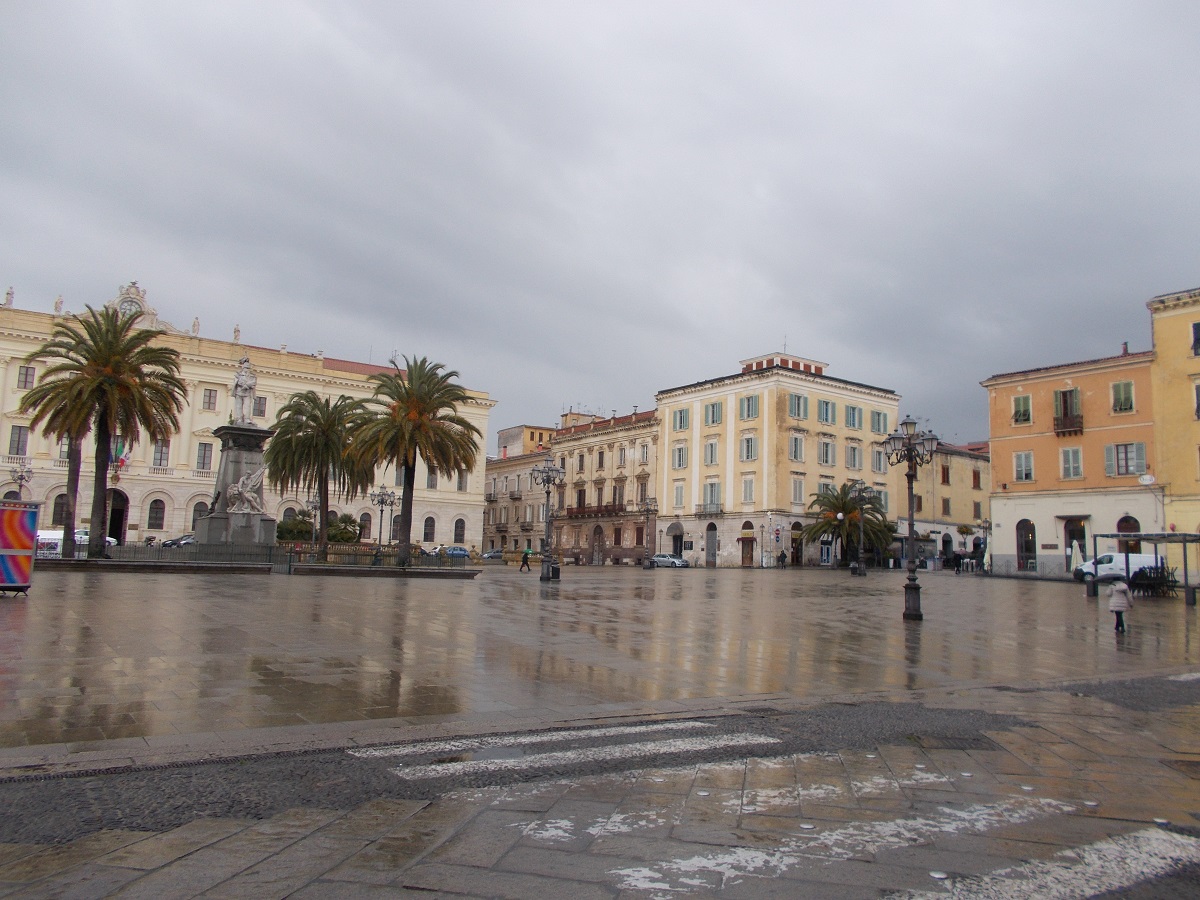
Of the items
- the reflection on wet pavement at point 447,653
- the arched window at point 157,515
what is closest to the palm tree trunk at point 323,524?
the reflection on wet pavement at point 447,653

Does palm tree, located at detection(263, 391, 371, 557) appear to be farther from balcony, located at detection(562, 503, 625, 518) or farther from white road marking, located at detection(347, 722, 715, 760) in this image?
white road marking, located at detection(347, 722, 715, 760)

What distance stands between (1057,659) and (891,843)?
30.9 ft

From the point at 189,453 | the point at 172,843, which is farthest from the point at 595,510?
the point at 172,843

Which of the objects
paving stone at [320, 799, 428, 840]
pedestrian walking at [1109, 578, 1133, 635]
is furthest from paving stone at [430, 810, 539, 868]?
pedestrian walking at [1109, 578, 1133, 635]

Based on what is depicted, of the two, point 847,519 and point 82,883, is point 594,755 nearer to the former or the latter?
point 82,883

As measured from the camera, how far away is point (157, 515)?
59.6 metres

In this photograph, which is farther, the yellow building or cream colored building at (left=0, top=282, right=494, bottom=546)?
cream colored building at (left=0, top=282, right=494, bottom=546)

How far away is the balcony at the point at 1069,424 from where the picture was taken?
43125 millimetres

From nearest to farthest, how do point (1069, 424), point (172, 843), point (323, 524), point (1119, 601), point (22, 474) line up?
point (172, 843)
point (1119, 601)
point (323, 524)
point (1069, 424)
point (22, 474)

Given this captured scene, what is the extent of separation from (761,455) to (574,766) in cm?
5506

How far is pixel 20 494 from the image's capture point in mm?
54312

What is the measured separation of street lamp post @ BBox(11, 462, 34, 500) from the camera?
5153 cm

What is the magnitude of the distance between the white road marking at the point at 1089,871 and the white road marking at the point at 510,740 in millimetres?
3229

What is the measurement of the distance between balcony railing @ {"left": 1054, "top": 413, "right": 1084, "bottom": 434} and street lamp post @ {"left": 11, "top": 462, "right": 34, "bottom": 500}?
60.8 m
